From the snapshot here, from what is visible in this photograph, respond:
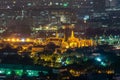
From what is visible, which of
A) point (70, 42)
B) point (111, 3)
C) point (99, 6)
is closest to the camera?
point (70, 42)

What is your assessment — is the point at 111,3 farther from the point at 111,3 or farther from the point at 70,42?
the point at 70,42

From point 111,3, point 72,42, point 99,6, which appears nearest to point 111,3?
point 111,3

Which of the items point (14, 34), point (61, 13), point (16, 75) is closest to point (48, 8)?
point (61, 13)

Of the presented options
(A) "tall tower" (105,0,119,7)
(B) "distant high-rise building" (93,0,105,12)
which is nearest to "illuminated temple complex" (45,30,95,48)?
(B) "distant high-rise building" (93,0,105,12)

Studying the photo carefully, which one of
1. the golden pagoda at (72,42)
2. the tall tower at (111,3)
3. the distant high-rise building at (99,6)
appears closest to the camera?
the golden pagoda at (72,42)

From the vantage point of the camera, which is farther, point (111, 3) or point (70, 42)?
point (111, 3)

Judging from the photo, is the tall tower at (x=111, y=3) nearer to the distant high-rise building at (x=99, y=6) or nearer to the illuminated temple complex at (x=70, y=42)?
the distant high-rise building at (x=99, y=6)

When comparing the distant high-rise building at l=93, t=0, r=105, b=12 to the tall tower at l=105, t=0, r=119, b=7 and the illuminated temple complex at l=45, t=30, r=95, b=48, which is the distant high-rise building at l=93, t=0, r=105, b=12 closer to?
→ the tall tower at l=105, t=0, r=119, b=7

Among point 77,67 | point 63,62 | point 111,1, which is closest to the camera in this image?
point 77,67

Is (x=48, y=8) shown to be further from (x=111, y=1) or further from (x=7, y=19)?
(x=111, y=1)

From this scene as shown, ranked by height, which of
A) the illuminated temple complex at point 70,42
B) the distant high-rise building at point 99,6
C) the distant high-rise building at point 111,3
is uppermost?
the illuminated temple complex at point 70,42

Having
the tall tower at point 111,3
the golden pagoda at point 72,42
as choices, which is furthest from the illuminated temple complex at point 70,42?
the tall tower at point 111,3
